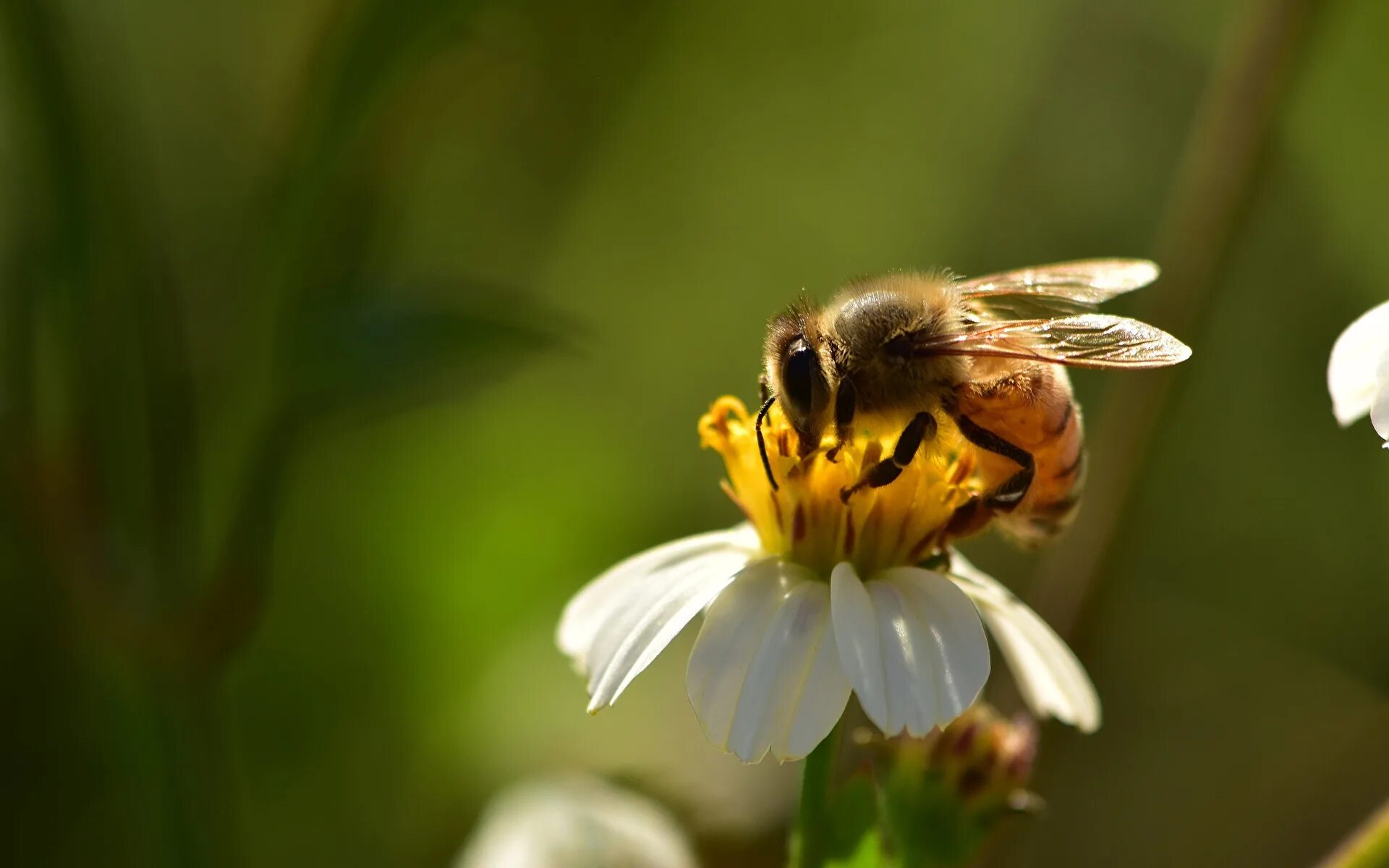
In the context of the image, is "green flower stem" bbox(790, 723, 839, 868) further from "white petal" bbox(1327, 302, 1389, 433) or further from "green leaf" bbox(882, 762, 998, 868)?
"white petal" bbox(1327, 302, 1389, 433)

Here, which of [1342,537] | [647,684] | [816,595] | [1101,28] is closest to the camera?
[816,595]

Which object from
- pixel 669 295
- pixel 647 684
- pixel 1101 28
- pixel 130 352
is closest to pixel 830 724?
pixel 130 352

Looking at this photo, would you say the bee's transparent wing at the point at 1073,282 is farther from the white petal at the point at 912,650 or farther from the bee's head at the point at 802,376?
the white petal at the point at 912,650

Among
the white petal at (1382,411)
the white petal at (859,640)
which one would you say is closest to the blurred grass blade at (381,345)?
the white petal at (859,640)

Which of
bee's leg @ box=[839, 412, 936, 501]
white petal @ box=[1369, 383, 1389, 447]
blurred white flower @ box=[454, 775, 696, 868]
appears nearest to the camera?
white petal @ box=[1369, 383, 1389, 447]

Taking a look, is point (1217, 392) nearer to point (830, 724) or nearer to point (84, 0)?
point (830, 724)

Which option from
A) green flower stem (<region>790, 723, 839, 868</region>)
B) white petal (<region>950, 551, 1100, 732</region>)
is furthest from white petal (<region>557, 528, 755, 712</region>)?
white petal (<region>950, 551, 1100, 732</region>)
